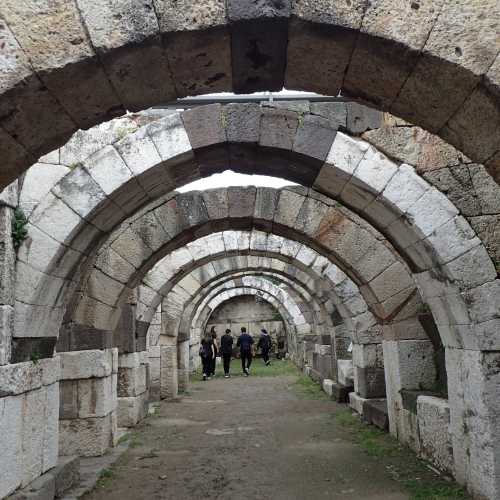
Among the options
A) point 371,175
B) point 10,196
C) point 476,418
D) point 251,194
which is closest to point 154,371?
point 251,194

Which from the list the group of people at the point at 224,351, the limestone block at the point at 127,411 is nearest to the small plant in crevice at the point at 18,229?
the limestone block at the point at 127,411

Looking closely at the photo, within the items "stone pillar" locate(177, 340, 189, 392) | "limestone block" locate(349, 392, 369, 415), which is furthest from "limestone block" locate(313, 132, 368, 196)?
"stone pillar" locate(177, 340, 189, 392)

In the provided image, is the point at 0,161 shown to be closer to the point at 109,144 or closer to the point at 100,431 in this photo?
the point at 109,144

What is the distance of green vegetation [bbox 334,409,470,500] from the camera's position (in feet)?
14.6

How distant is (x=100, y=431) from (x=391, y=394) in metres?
3.36

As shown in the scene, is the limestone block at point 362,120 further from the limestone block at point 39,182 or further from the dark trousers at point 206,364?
the dark trousers at point 206,364

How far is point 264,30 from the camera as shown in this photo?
230 cm

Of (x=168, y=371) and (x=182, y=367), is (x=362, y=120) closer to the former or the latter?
(x=168, y=371)

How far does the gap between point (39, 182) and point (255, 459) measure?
365 cm

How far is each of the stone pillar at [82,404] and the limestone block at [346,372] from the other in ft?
16.0

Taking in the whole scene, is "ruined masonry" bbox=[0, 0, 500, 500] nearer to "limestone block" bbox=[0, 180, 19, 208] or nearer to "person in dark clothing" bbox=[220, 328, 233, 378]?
"limestone block" bbox=[0, 180, 19, 208]

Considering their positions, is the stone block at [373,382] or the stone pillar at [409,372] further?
the stone block at [373,382]

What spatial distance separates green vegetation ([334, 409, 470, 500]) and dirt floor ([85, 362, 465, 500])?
0.02m

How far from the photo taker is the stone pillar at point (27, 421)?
12.3 feet
